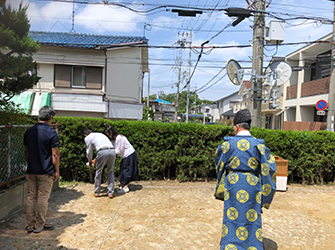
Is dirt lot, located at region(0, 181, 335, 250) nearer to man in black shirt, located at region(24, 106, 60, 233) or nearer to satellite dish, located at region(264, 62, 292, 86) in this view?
man in black shirt, located at region(24, 106, 60, 233)

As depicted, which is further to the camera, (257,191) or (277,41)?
(277,41)

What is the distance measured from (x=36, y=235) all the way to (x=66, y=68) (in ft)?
40.8

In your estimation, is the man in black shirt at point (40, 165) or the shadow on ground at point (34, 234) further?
the man in black shirt at point (40, 165)

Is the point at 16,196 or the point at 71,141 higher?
the point at 71,141

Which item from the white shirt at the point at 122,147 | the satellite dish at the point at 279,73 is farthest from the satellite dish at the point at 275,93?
the white shirt at the point at 122,147

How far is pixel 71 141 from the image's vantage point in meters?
6.12

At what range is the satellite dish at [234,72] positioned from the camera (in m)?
6.84

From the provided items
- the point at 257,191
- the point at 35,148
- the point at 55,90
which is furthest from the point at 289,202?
the point at 55,90

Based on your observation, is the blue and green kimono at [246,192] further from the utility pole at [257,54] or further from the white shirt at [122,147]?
the utility pole at [257,54]

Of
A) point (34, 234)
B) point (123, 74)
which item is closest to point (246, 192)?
point (34, 234)

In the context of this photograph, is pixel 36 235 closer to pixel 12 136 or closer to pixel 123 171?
pixel 12 136

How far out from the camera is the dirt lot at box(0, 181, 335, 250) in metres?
3.40

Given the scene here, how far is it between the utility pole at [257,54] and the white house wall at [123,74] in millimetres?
9527

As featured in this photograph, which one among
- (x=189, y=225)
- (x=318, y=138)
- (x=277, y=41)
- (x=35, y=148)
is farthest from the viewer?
(x=277, y=41)
